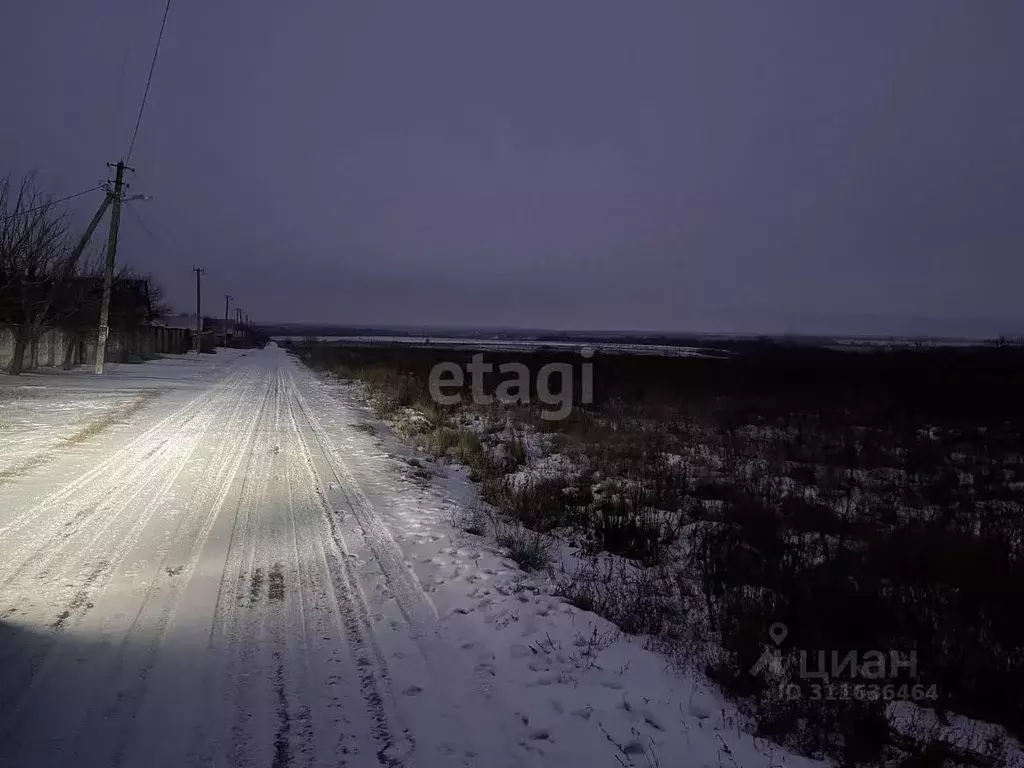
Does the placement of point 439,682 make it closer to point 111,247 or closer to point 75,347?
point 111,247

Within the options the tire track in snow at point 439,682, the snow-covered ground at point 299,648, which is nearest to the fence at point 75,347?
the snow-covered ground at point 299,648

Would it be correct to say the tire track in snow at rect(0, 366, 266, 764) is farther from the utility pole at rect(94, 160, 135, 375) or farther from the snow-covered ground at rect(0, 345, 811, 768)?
the utility pole at rect(94, 160, 135, 375)

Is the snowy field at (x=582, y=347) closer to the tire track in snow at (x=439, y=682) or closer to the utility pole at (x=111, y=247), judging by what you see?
the utility pole at (x=111, y=247)

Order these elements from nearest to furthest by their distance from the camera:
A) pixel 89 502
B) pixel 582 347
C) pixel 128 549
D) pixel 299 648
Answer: pixel 299 648 → pixel 128 549 → pixel 89 502 → pixel 582 347

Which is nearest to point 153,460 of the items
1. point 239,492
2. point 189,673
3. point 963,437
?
point 239,492

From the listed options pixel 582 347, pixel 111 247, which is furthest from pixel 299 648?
pixel 582 347

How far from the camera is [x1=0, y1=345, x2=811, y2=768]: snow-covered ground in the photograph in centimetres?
279

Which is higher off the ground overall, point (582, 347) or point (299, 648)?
point (582, 347)

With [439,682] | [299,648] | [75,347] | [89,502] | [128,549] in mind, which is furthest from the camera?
[75,347]

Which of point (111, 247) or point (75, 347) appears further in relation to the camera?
point (75, 347)

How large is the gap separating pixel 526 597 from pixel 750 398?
61.0 ft

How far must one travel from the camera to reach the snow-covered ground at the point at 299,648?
2.79 m

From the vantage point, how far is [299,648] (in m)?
Result: 3.61

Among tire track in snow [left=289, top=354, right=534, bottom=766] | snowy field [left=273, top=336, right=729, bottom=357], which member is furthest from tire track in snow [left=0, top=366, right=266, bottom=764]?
snowy field [left=273, top=336, right=729, bottom=357]
